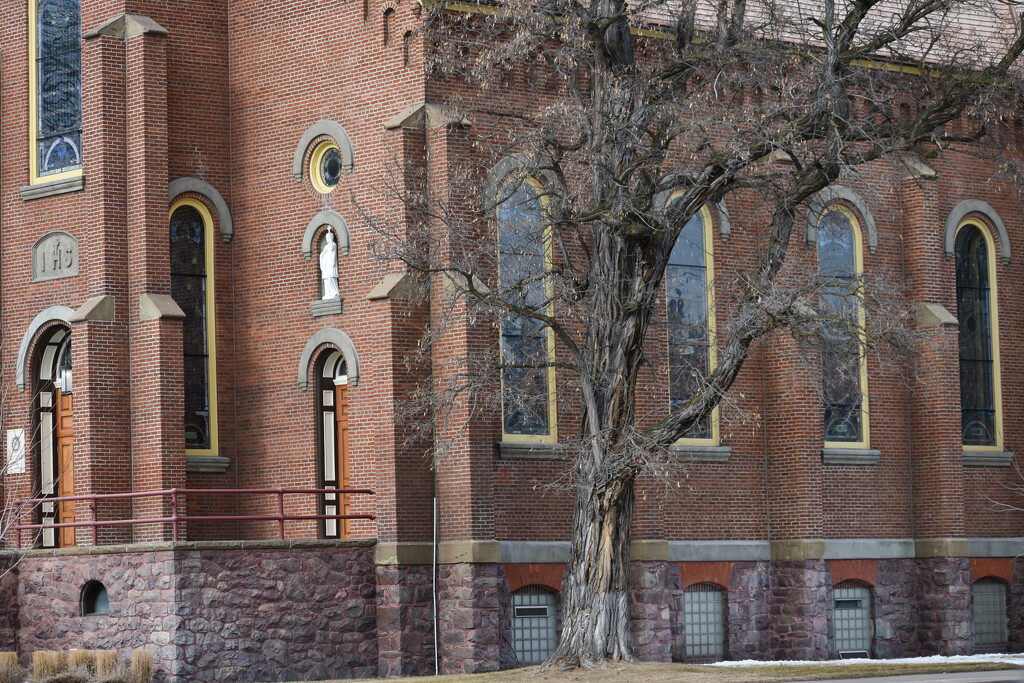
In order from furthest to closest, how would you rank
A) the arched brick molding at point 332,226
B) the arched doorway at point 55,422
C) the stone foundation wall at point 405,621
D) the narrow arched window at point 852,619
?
the narrow arched window at point 852,619
the arched doorway at point 55,422
the arched brick molding at point 332,226
the stone foundation wall at point 405,621

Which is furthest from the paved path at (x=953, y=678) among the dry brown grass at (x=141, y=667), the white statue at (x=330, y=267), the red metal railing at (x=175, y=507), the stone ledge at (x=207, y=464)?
Answer: the stone ledge at (x=207, y=464)

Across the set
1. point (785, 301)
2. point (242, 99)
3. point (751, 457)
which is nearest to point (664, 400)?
point (751, 457)

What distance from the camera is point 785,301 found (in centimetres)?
2069

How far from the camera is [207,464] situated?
26.6m

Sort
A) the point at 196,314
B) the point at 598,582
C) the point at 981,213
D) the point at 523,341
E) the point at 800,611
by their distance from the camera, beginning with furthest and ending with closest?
1. the point at 981,213
2. the point at 800,611
3. the point at 196,314
4. the point at 523,341
5. the point at 598,582

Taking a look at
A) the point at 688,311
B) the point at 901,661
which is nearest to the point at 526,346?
the point at 688,311

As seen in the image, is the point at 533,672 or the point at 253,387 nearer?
the point at 533,672

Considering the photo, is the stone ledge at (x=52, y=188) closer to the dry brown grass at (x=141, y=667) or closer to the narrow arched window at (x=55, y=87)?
the narrow arched window at (x=55, y=87)

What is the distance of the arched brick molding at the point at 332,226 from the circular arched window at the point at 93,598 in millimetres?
6032

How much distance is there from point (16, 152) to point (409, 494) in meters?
9.35

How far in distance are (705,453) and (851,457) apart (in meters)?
3.02

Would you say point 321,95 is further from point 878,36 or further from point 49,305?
point 878,36

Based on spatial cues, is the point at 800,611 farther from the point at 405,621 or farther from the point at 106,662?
the point at 106,662

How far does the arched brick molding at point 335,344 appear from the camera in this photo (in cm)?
2559
